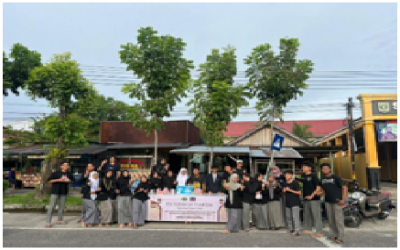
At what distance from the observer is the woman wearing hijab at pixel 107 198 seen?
831 centimetres

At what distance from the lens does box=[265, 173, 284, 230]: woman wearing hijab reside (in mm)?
7887

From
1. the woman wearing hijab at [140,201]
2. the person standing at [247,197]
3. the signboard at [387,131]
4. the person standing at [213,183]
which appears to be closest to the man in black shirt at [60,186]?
the woman wearing hijab at [140,201]

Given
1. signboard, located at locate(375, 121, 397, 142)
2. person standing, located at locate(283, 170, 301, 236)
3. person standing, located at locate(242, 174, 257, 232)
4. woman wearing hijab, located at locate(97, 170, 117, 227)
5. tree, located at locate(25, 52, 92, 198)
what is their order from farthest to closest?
signboard, located at locate(375, 121, 397, 142), tree, located at locate(25, 52, 92, 198), woman wearing hijab, located at locate(97, 170, 117, 227), person standing, located at locate(242, 174, 257, 232), person standing, located at locate(283, 170, 301, 236)

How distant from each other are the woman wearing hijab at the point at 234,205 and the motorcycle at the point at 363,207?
3063mm

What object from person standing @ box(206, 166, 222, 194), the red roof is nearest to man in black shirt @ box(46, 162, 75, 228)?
person standing @ box(206, 166, 222, 194)

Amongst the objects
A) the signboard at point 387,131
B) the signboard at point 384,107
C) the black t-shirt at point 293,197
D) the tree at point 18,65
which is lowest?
the black t-shirt at point 293,197

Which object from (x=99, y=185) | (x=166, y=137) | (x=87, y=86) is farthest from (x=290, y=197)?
(x=166, y=137)

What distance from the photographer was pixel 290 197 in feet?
24.8

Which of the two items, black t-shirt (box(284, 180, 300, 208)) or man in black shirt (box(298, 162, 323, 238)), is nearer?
man in black shirt (box(298, 162, 323, 238))

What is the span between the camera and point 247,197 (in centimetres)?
788

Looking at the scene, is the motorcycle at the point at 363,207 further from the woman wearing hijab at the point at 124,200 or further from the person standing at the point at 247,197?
the woman wearing hijab at the point at 124,200

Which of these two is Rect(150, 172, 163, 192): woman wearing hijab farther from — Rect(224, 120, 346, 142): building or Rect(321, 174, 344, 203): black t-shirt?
Rect(224, 120, 346, 142): building

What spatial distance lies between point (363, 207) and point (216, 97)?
22.8 ft

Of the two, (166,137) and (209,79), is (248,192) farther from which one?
(166,137)
